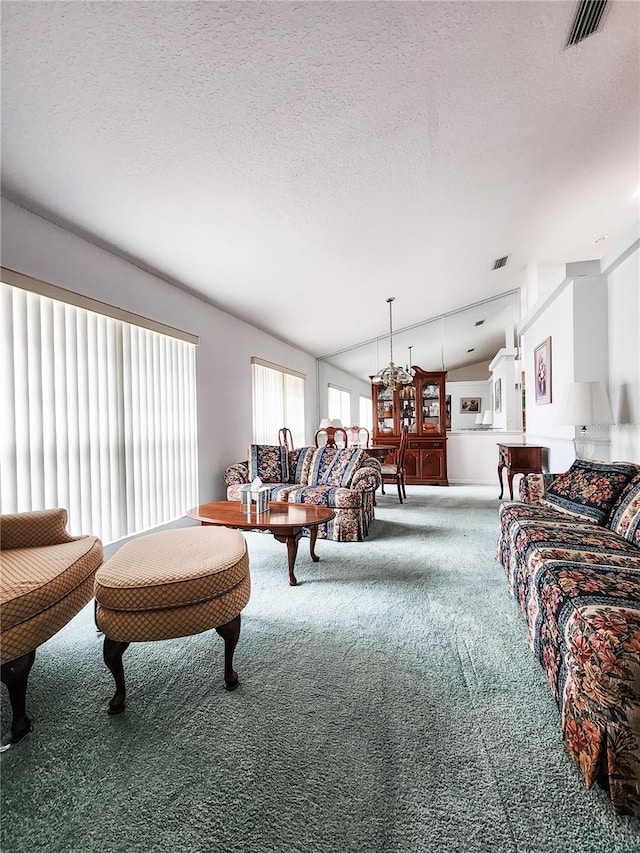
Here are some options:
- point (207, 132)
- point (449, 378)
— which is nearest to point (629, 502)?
point (207, 132)

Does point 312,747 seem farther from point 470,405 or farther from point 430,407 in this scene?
point 470,405

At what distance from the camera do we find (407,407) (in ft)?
24.4

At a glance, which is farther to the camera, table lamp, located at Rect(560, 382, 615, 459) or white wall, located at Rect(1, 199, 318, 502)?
table lamp, located at Rect(560, 382, 615, 459)

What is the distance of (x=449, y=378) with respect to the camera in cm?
1112

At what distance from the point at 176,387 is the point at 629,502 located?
358 centimetres

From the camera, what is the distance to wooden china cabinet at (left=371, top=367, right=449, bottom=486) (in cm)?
705

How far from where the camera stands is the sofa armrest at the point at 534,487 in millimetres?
2992

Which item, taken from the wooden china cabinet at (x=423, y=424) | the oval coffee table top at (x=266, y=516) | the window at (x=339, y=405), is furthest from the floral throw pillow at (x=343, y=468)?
the window at (x=339, y=405)

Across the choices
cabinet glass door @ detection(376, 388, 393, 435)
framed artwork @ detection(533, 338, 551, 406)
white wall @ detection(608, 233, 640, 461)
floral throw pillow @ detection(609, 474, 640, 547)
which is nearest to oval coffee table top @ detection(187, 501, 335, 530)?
floral throw pillow @ detection(609, 474, 640, 547)

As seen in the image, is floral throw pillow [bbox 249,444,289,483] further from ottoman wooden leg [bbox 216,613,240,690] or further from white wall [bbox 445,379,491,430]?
white wall [bbox 445,379,491,430]

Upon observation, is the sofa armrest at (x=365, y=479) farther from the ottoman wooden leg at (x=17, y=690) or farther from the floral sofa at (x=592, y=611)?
the ottoman wooden leg at (x=17, y=690)

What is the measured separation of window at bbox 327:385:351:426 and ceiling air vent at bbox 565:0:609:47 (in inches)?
256

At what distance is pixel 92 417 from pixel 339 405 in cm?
661

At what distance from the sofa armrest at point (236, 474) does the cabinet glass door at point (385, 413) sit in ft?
12.3
